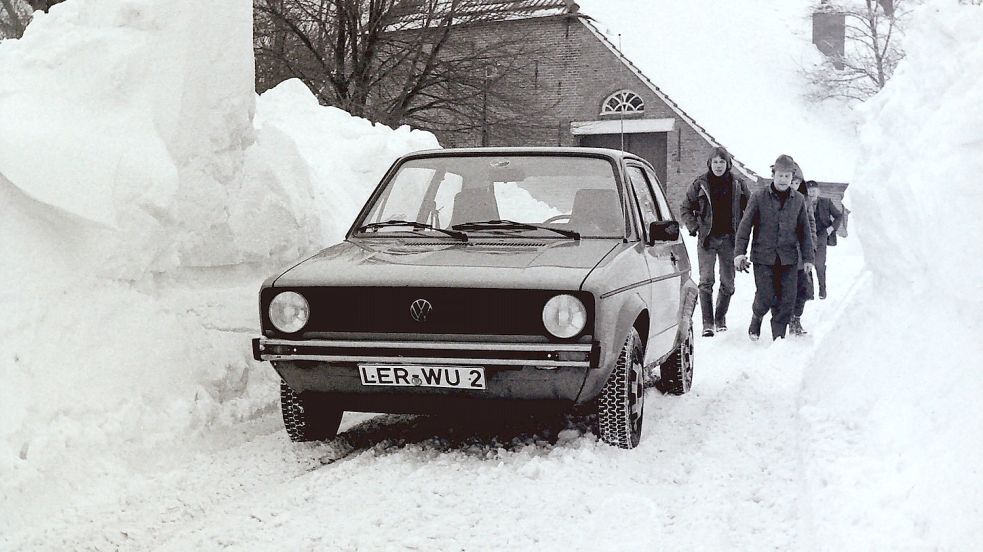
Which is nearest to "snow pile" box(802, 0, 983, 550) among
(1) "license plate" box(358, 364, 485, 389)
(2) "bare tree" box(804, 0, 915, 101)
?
(1) "license plate" box(358, 364, 485, 389)

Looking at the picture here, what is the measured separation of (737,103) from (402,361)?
31.2 metres

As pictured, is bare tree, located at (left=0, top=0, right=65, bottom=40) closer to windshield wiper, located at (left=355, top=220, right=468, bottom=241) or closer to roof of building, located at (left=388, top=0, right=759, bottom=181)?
roof of building, located at (left=388, top=0, right=759, bottom=181)

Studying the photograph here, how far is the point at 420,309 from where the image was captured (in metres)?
5.09

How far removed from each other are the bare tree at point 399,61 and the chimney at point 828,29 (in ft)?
Result: 58.4

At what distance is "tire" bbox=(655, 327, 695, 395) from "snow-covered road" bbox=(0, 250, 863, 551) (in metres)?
1.08

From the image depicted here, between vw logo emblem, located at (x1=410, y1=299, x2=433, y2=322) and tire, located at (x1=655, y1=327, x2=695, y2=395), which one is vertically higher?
vw logo emblem, located at (x1=410, y1=299, x2=433, y2=322)

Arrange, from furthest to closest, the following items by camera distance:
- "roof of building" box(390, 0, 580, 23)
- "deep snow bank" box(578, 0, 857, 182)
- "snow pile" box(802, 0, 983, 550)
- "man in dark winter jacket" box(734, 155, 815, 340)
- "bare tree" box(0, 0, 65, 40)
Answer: "deep snow bank" box(578, 0, 857, 182), "roof of building" box(390, 0, 580, 23), "bare tree" box(0, 0, 65, 40), "man in dark winter jacket" box(734, 155, 815, 340), "snow pile" box(802, 0, 983, 550)

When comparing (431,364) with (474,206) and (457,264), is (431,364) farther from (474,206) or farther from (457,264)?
(474,206)

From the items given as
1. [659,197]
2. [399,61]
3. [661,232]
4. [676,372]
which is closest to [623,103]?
[399,61]

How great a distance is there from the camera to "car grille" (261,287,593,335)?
499 cm

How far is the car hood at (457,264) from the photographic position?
5.05 metres

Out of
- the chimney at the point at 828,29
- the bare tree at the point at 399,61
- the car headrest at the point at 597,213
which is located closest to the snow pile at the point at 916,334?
the car headrest at the point at 597,213

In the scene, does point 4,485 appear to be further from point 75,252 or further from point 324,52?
point 324,52

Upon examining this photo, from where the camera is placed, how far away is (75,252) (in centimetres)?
585
